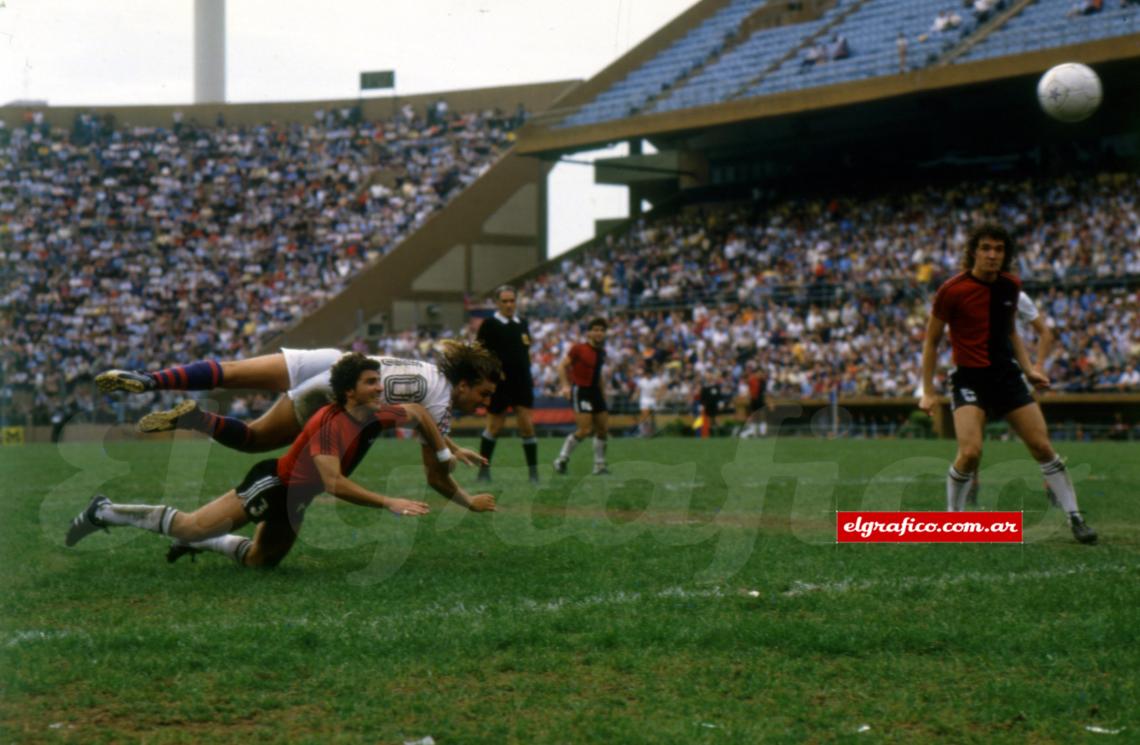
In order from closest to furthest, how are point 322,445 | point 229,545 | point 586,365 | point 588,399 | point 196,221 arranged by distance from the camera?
1. point 322,445
2. point 229,545
3. point 588,399
4. point 586,365
5. point 196,221

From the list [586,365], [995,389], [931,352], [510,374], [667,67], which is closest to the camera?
[995,389]

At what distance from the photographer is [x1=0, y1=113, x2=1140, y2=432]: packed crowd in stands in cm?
3077

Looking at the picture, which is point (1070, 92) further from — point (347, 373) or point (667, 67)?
point (667, 67)

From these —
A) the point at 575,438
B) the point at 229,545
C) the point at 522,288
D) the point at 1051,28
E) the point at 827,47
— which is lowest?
the point at 575,438

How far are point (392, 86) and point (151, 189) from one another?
34.6 feet

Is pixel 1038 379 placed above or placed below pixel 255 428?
above

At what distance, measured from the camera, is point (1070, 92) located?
2180 centimetres

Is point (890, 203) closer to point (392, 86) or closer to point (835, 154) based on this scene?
point (835, 154)

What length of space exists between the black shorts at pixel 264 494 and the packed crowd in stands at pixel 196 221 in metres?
33.5

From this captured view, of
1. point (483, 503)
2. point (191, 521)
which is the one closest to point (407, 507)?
point (483, 503)

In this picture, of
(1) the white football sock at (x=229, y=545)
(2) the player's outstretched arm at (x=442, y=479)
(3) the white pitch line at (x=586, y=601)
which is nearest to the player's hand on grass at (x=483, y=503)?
(2) the player's outstretched arm at (x=442, y=479)

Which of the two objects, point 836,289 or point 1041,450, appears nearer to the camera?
point 1041,450

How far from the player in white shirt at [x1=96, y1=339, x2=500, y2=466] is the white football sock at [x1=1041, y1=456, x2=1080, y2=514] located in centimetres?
416

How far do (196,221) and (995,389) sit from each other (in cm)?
4175
